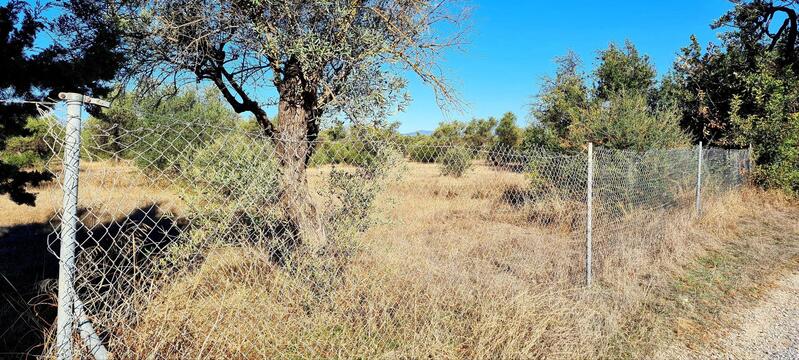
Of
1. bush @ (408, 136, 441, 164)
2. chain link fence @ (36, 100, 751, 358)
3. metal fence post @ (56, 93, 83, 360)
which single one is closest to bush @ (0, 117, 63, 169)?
chain link fence @ (36, 100, 751, 358)

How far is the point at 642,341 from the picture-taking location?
3.30 m

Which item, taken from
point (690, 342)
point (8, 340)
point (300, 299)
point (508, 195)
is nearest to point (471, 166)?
point (508, 195)

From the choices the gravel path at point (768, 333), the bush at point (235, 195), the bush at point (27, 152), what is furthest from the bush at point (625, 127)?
the bush at point (27, 152)

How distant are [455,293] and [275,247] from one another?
160cm

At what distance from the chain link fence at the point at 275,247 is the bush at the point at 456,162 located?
0.02 metres

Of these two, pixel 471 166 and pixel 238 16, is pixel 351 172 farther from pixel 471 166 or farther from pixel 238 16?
pixel 238 16

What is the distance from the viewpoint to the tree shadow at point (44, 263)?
2.23 metres

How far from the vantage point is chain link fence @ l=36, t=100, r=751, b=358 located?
2186 mm

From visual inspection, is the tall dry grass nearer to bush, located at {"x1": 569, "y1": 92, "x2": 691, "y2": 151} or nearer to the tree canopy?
the tree canopy

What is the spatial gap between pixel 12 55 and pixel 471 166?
4662 millimetres

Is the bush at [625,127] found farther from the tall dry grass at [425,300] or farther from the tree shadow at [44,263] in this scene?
the tree shadow at [44,263]

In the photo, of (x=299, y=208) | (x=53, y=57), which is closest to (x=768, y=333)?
(x=299, y=208)

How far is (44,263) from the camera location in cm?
494

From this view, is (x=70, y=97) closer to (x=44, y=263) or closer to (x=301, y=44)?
(x=301, y=44)
